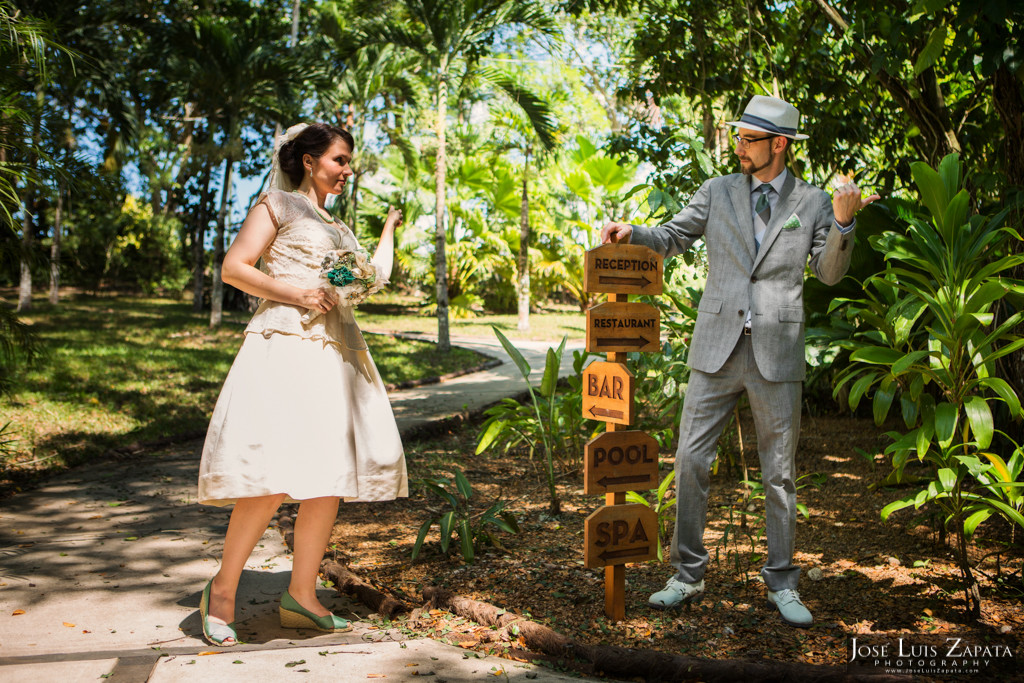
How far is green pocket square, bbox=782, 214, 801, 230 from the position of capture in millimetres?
3010

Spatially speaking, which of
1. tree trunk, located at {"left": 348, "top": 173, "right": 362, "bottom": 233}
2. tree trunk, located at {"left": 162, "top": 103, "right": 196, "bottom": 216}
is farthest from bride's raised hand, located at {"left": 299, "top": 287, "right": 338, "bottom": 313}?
tree trunk, located at {"left": 162, "top": 103, "right": 196, "bottom": 216}

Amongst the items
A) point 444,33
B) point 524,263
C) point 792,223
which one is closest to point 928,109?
point 792,223

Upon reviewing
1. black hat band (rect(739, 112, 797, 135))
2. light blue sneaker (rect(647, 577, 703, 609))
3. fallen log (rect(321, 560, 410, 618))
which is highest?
black hat band (rect(739, 112, 797, 135))

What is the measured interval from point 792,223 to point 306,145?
1872 mm

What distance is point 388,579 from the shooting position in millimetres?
3473

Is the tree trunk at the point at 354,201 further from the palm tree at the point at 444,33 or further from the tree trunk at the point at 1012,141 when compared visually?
the tree trunk at the point at 1012,141

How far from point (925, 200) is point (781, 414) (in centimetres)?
101

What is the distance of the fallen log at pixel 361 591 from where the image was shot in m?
3.04

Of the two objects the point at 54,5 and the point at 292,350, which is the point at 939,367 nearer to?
the point at 292,350

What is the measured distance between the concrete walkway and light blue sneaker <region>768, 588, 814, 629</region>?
1028mm

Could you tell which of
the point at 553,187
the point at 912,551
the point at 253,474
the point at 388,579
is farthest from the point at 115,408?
the point at 553,187

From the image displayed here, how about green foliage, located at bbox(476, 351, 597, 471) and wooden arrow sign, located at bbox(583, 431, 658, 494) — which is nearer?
wooden arrow sign, located at bbox(583, 431, 658, 494)

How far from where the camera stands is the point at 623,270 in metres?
2.96

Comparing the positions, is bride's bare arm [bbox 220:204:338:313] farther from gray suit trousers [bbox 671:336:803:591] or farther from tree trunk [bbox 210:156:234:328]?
tree trunk [bbox 210:156:234:328]
